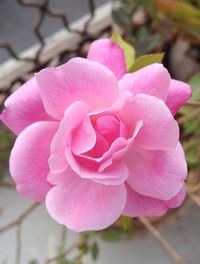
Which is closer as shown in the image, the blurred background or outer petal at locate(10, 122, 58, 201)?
outer petal at locate(10, 122, 58, 201)

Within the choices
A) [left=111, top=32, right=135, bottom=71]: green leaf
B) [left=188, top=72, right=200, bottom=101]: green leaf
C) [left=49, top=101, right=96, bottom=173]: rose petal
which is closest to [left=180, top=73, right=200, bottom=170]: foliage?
[left=188, top=72, right=200, bottom=101]: green leaf

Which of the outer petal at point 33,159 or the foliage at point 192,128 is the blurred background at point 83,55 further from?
the outer petal at point 33,159


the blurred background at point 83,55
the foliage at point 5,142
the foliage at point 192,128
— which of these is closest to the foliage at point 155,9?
the blurred background at point 83,55

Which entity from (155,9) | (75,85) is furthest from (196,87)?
(155,9)

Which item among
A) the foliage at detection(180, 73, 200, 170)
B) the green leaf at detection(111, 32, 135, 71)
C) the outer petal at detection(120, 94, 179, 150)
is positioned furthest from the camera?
the foliage at detection(180, 73, 200, 170)

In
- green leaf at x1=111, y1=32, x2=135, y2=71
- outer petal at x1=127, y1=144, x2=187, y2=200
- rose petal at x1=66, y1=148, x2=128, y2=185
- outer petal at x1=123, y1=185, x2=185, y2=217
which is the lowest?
outer petal at x1=123, y1=185, x2=185, y2=217

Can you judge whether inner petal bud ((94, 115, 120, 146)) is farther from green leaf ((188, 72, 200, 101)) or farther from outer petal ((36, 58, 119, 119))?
green leaf ((188, 72, 200, 101))

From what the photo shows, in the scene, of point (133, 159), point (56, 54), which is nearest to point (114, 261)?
point (56, 54)

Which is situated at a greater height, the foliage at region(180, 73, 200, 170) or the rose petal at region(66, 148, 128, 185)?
the rose petal at region(66, 148, 128, 185)
